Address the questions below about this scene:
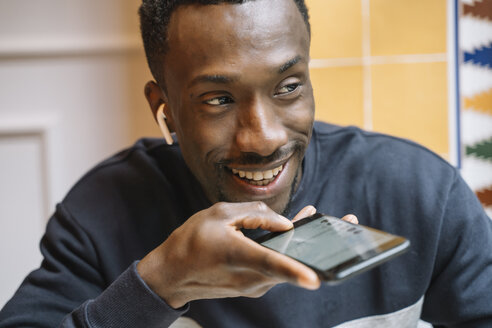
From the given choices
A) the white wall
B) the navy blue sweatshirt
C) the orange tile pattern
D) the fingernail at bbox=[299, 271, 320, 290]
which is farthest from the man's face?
the white wall

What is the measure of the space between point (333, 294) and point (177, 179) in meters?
0.34

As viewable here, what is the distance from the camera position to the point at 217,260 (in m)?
0.52

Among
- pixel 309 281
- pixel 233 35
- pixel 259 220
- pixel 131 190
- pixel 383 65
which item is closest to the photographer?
pixel 309 281

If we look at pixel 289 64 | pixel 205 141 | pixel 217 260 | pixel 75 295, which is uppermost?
pixel 289 64

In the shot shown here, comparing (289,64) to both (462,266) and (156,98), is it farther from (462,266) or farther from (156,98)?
(462,266)

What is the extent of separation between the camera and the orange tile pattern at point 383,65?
124 centimetres

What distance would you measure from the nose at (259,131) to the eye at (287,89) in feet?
0.10

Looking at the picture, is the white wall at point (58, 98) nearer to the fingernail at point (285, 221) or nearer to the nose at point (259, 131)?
the nose at point (259, 131)

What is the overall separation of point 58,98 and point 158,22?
0.73 m

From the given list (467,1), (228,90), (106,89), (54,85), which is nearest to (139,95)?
(106,89)

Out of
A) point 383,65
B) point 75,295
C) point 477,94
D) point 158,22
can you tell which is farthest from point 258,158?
point 477,94

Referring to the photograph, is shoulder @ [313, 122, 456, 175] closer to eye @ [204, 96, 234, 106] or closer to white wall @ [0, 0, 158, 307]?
eye @ [204, 96, 234, 106]

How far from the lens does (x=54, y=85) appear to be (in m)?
1.33

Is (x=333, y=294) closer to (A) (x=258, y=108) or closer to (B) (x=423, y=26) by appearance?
(A) (x=258, y=108)
